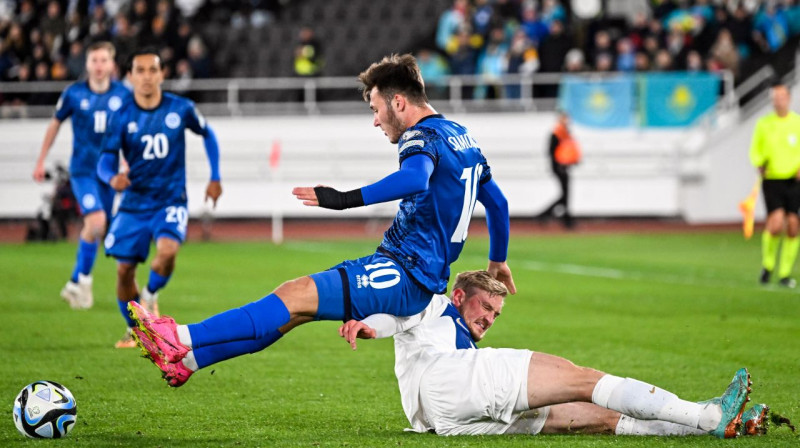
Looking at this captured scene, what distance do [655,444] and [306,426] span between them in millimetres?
1844

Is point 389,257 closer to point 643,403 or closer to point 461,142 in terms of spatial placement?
point 461,142

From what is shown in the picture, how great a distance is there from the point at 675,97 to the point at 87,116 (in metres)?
15.6

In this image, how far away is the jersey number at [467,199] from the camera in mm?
5965

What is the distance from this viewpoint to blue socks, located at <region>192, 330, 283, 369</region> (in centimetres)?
561

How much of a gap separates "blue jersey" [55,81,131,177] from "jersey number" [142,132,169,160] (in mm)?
3099

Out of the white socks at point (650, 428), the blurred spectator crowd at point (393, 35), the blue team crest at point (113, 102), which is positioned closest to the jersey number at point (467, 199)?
the white socks at point (650, 428)

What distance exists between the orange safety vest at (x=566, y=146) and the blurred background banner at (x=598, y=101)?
4.36 feet

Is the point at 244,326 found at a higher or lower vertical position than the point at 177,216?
higher

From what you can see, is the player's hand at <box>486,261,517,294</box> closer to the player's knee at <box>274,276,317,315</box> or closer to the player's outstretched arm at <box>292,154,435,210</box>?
the player's outstretched arm at <box>292,154,435,210</box>

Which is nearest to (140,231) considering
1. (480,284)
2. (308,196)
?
(480,284)

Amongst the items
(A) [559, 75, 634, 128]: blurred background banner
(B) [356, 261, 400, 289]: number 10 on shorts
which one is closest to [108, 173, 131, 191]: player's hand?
(B) [356, 261, 400, 289]: number 10 on shorts

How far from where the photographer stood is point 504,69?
84.6ft

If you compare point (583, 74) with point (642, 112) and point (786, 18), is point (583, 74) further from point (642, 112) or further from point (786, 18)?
point (786, 18)

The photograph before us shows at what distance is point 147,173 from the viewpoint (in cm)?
946
